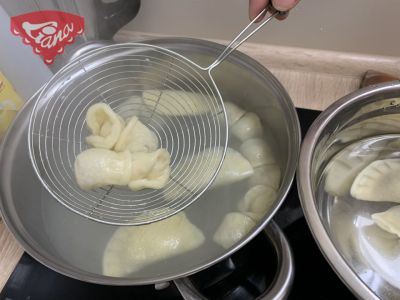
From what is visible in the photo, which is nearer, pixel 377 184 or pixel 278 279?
pixel 278 279

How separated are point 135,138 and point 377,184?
45 centimetres

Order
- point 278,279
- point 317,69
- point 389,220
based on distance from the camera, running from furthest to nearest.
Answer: point 317,69
point 389,220
point 278,279

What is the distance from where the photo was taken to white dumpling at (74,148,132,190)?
0.65m

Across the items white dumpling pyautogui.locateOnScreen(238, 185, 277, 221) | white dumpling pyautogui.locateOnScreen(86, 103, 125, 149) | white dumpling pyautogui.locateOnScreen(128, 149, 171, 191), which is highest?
white dumpling pyautogui.locateOnScreen(86, 103, 125, 149)

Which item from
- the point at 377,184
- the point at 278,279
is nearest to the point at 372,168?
the point at 377,184

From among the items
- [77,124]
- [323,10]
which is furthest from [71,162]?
[323,10]

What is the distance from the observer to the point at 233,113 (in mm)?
809

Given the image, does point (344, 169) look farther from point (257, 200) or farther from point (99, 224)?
point (99, 224)

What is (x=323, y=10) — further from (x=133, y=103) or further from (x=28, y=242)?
(x=28, y=242)

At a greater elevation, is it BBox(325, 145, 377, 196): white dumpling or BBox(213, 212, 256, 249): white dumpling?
BBox(213, 212, 256, 249): white dumpling

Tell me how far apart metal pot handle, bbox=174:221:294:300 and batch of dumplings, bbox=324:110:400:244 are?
164 mm

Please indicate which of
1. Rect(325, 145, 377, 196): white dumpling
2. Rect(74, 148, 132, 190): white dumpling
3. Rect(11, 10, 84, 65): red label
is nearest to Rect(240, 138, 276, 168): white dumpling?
Rect(325, 145, 377, 196): white dumpling

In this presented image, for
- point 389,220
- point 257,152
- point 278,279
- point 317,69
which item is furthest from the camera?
point 317,69

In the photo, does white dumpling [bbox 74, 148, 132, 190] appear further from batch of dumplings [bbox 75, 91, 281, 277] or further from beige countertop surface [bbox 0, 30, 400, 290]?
beige countertop surface [bbox 0, 30, 400, 290]
